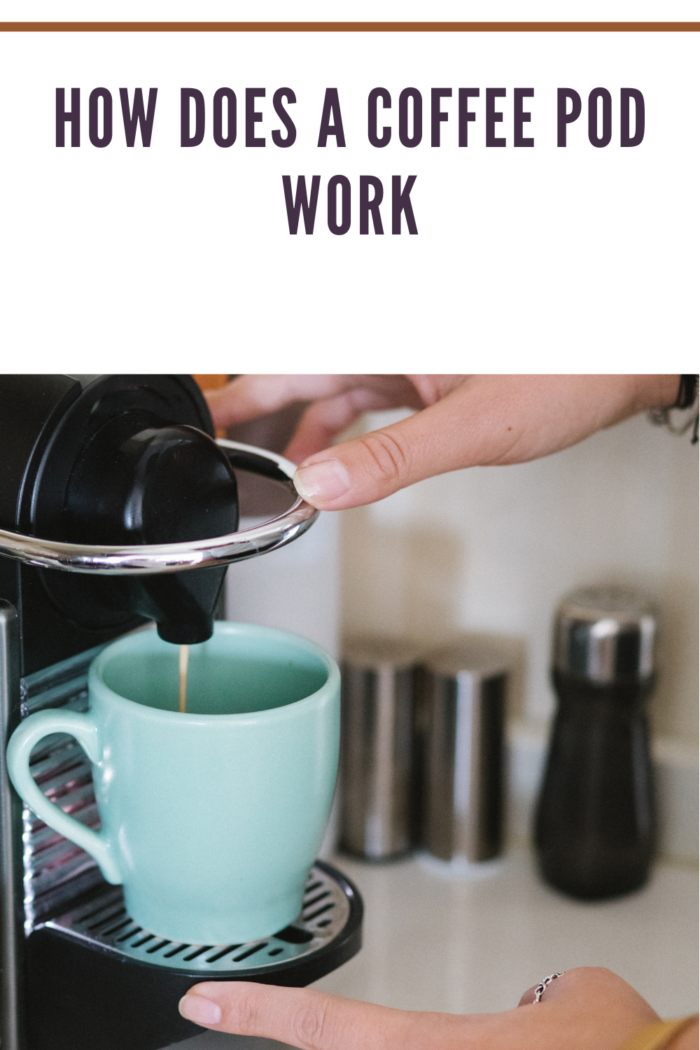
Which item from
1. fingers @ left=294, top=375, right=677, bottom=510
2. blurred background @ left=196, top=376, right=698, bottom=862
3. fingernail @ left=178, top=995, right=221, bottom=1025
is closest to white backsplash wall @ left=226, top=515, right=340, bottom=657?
blurred background @ left=196, top=376, right=698, bottom=862

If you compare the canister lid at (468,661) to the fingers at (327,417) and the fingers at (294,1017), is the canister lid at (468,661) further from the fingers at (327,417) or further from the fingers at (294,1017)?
the fingers at (294,1017)

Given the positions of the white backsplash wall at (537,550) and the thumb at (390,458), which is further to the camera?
the white backsplash wall at (537,550)

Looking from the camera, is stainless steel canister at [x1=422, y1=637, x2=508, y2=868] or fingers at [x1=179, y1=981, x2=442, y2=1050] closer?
fingers at [x1=179, y1=981, x2=442, y2=1050]

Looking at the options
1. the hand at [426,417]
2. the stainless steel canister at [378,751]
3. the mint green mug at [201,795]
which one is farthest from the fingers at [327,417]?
the mint green mug at [201,795]

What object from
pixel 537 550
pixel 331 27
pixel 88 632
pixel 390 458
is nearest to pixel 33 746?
pixel 88 632

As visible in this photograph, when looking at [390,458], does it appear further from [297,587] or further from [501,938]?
[501,938]

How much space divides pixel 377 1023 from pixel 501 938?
245mm

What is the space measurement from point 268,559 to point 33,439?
0.22 meters

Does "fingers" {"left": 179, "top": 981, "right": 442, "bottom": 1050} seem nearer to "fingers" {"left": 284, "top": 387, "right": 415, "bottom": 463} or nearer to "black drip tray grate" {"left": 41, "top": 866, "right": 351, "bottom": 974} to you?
"black drip tray grate" {"left": 41, "top": 866, "right": 351, "bottom": 974}

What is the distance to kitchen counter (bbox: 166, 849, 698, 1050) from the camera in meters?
0.50

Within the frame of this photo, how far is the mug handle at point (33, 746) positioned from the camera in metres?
0.31

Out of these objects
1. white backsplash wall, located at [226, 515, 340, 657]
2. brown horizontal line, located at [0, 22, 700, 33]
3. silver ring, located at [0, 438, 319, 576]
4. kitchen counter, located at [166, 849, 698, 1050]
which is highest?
brown horizontal line, located at [0, 22, 700, 33]

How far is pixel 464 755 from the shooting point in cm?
58

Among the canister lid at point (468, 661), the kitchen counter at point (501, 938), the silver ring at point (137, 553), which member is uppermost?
the silver ring at point (137, 553)
